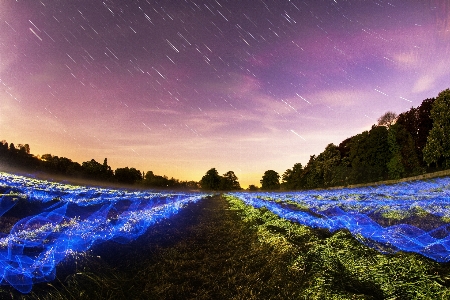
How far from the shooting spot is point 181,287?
5.62 metres

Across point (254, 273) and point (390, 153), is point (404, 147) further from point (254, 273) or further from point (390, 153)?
point (254, 273)

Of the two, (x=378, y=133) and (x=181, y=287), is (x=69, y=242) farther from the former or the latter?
(x=378, y=133)

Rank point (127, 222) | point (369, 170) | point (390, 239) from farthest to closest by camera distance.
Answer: point (369, 170), point (127, 222), point (390, 239)

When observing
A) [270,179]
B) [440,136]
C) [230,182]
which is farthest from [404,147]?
[230,182]

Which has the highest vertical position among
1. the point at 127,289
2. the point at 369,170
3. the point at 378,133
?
the point at 378,133

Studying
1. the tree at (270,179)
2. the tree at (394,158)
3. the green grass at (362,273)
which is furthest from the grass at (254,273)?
the tree at (270,179)

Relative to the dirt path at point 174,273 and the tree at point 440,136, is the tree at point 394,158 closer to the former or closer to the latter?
the tree at point 440,136

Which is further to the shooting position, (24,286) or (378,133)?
(378,133)

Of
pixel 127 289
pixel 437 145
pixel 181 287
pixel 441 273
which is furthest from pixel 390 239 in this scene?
pixel 437 145

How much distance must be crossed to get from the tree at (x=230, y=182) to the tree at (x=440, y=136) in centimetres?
12835

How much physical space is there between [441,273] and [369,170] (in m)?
50.6

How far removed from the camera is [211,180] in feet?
494

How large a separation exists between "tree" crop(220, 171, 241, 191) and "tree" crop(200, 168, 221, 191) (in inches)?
325

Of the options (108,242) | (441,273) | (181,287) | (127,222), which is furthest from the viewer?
(127,222)
